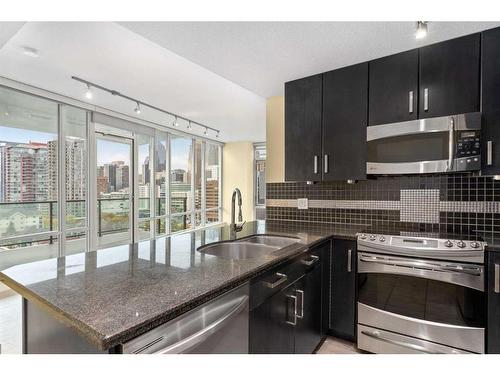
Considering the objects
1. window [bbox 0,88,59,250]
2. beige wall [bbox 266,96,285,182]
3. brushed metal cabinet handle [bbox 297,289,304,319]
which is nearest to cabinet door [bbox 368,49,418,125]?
beige wall [bbox 266,96,285,182]

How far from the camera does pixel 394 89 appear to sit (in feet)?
7.02

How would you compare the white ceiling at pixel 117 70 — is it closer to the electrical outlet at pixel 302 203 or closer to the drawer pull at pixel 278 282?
the electrical outlet at pixel 302 203

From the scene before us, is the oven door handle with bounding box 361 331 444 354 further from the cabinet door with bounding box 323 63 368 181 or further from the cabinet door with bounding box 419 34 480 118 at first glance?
the cabinet door with bounding box 419 34 480 118

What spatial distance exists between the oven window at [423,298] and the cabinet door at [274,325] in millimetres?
755

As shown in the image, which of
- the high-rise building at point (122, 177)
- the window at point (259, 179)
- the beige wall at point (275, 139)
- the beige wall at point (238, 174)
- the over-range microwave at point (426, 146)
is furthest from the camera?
the window at point (259, 179)

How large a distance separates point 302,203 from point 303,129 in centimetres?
81

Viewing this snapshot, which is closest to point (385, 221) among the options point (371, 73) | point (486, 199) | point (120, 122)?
A: point (486, 199)

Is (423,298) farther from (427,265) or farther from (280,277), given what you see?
(280,277)

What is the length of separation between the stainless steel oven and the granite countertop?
2.86 feet

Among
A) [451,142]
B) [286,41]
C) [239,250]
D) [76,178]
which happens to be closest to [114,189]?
[76,178]

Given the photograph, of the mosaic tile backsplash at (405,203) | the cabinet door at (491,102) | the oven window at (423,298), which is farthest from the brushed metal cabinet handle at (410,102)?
the oven window at (423,298)

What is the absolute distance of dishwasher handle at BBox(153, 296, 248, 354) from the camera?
0.84 m

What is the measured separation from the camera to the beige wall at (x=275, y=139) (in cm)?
307
